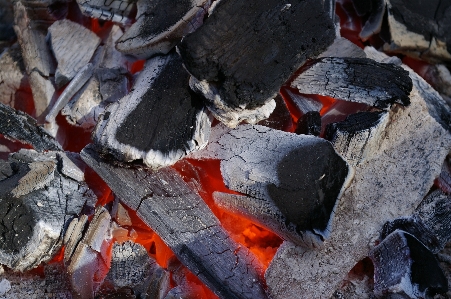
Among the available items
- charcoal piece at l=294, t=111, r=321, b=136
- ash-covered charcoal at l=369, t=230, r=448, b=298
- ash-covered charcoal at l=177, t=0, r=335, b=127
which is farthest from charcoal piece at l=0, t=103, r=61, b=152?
ash-covered charcoal at l=369, t=230, r=448, b=298

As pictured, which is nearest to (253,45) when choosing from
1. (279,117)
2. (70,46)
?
(279,117)

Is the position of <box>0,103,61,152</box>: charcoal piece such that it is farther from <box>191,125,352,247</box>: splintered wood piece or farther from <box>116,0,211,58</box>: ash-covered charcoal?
<box>191,125,352,247</box>: splintered wood piece

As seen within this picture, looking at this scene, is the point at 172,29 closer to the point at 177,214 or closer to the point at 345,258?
the point at 177,214

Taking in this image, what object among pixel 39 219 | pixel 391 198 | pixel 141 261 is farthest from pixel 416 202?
pixel 39 219

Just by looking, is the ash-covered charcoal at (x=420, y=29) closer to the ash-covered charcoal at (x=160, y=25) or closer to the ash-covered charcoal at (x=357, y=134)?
the ash-covered charcoal at (x=357, y=134)

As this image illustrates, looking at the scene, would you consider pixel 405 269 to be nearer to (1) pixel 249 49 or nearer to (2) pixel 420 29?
(1) pixel 249 49

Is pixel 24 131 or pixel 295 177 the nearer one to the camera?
pixel 295 177

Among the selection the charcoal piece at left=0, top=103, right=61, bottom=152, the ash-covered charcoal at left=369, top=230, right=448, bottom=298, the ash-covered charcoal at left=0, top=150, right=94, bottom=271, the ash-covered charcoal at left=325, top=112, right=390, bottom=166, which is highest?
the charcoal piece at left=0, top=103, right=61, bottom=152
